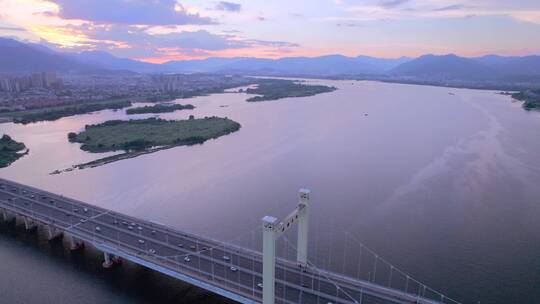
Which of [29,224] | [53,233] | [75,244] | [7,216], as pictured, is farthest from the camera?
[7,216]

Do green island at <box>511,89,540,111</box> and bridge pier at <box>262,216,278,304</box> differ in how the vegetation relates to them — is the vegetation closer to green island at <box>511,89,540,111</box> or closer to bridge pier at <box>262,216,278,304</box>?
bridge pier at <box>262,216,278,304</box>

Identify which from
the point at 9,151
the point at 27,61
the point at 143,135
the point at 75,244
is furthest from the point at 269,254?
the point at 27,61

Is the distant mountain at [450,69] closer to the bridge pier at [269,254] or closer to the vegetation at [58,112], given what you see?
the vegetation at [58,112]


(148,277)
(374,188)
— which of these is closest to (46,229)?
(148,277)

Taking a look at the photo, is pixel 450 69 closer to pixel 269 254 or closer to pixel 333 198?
pixel 333 198

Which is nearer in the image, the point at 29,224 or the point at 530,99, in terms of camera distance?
the point at 29,224

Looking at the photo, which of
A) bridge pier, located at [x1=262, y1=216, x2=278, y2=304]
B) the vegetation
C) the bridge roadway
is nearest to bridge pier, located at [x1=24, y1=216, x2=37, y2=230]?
the bridge roadway

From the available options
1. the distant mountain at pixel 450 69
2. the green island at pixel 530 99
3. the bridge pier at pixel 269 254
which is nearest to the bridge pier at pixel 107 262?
the bridge pier at pixel 269 254

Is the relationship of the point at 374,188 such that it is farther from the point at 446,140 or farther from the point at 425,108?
the point at 425,108
